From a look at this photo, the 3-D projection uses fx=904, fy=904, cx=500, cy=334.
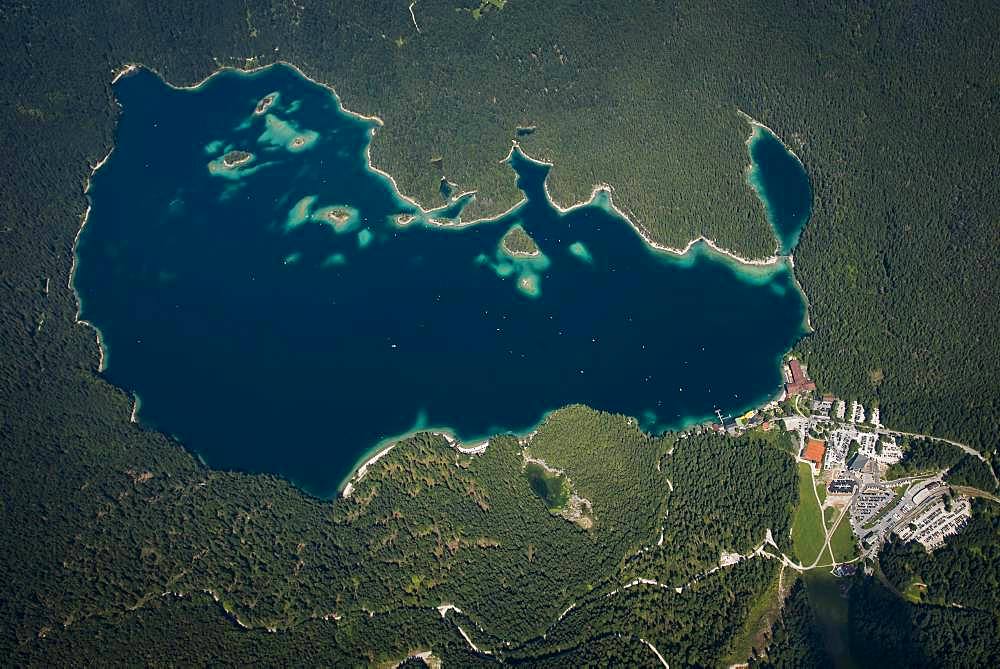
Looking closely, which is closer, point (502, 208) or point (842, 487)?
point (842, 487)

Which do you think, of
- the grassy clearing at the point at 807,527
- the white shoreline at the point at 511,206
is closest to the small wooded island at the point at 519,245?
the white shoreline at the point at 511,206

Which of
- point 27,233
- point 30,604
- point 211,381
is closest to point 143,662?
point 30,604

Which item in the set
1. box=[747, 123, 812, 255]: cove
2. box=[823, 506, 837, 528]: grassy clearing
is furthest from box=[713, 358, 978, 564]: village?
box=[747, 123, 812, 255]: cove

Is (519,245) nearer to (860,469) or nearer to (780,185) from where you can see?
(780,185)

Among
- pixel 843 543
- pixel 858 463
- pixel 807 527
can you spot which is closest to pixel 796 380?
pixel 858 463

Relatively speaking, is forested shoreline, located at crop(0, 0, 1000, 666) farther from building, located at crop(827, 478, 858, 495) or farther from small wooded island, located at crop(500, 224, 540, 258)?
small wooded island, located at crop(500, 224, 540, 258)

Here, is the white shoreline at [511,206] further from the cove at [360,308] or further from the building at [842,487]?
the building at [842,487]

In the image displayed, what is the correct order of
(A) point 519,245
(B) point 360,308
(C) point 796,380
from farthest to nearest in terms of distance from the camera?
(A) point 519,245
(B) point 360,308
(C) point 796,380
